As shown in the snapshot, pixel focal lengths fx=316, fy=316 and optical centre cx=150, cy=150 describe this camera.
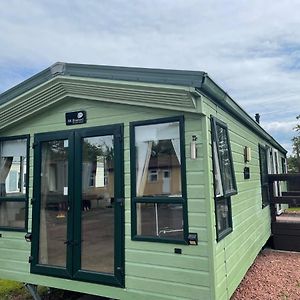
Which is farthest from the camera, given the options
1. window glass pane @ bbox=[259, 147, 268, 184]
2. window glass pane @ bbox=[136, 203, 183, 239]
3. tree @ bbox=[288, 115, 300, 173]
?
tree @ bbox=[288, 115, 300, 173]

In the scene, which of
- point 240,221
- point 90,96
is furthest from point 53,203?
point 240,221

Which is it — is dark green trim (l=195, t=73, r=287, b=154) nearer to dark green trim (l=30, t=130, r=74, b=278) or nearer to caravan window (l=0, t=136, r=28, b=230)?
dark green trim (l=30, t=130, r=74, b=278)

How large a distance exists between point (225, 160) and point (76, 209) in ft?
6.13

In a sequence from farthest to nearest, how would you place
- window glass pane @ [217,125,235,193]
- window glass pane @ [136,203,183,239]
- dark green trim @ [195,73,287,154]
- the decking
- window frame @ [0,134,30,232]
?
the decking → window frame @ [0,134,30,232] → window glass pane @ [217,125,235,193] → window glass pane @ [136,203,183,239] → dark green trim @ [195,73,287,154]

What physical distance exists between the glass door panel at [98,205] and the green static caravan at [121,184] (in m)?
0.01

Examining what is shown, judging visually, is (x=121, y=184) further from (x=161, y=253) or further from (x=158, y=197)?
(x=161, y=253)

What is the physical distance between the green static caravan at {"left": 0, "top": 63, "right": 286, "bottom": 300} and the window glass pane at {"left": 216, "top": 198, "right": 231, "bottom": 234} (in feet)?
0.04

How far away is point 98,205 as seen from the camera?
360 cm

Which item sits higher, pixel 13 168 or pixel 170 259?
pixel 13 168

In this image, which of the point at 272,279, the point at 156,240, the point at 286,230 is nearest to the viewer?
the point at 156,240

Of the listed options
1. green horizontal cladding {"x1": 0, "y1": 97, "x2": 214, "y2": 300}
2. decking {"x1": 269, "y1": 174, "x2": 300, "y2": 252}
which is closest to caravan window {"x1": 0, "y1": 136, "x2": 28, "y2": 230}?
green horizontal cladding {"x1": 0, "y1": 97, "x2": 214, "y2": 300}

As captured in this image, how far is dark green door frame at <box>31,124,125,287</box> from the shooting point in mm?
3420

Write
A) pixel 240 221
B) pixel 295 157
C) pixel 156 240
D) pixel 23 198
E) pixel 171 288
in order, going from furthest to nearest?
pixel 295 157
pixel 240 221
pixel 23 198
pixel 156 240
pixel 171 288

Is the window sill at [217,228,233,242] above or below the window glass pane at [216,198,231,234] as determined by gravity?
below
